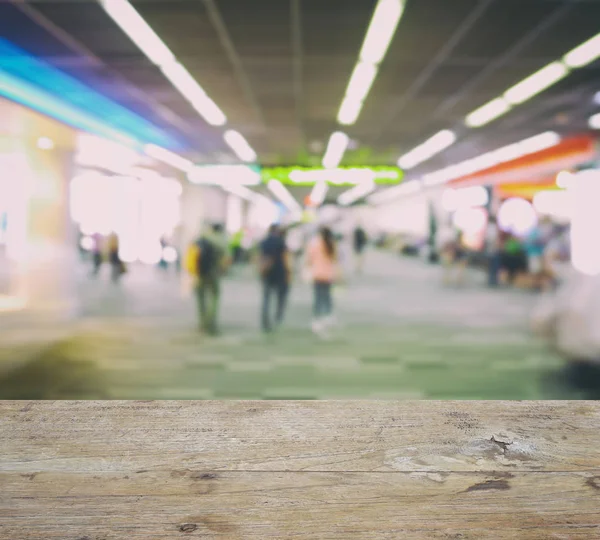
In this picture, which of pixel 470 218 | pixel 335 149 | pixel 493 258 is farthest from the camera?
pixel 470 218

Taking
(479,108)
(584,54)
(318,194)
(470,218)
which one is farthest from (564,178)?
(318,194)

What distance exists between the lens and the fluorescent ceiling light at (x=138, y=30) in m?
5.56

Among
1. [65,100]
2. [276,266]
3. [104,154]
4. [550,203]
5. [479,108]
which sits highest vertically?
[104,154]

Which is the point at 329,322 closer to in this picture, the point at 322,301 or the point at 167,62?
the point at 322,301

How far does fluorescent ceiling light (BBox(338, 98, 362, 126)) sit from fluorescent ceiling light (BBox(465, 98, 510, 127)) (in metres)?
2.10

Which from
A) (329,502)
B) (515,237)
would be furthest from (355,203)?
(329,502)

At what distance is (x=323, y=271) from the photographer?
750cm

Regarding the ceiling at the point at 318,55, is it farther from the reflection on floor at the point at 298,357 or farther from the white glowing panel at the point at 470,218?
the white glowing panel at the point at 470,218

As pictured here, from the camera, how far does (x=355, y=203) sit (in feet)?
122

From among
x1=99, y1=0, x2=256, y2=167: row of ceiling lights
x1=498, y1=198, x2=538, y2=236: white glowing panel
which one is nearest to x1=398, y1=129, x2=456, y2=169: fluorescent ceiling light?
x1=498, y1=198, x2=538, y2=236: white glowing panel

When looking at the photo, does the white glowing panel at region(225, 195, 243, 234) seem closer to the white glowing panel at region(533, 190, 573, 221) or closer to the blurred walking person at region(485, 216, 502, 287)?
the white glowing panel at region(533, 190, 573, 221)

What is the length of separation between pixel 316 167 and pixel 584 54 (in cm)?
964

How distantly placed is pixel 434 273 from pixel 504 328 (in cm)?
950

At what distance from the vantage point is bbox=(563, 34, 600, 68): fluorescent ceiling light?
256 inches
